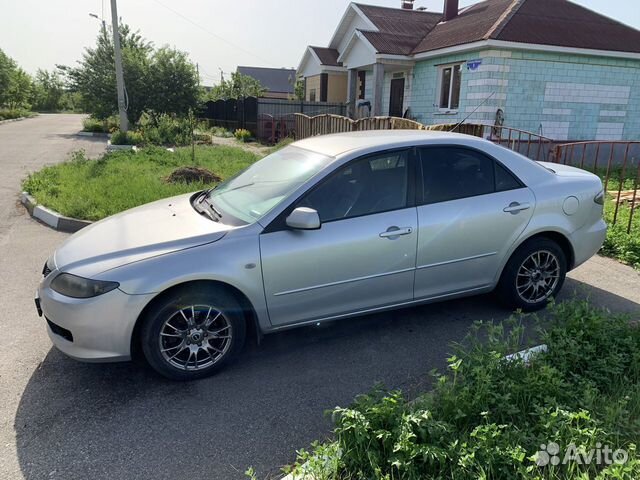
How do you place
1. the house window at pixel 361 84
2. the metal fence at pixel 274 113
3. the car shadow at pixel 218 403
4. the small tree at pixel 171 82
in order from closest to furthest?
the car shadow at pixel 218 403
the house window at pixel 361 84
the metal fence at pixel 274 113
the small tree at pixel 171 82

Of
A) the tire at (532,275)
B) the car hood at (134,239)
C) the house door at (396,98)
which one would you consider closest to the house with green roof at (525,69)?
the house door at (396,98)

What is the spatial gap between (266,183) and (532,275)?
248cm

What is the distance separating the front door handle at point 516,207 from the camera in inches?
160

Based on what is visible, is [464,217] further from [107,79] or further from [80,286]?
[107,79]

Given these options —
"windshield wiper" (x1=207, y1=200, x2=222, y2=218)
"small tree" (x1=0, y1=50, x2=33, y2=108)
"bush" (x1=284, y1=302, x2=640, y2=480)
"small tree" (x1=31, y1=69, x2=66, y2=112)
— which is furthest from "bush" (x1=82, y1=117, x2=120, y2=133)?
"small tree" (x1=31, y1=69, x2=66, y2=112)

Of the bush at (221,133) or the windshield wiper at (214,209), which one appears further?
the bush at (221,133)

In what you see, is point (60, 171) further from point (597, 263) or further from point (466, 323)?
point (597, 263)

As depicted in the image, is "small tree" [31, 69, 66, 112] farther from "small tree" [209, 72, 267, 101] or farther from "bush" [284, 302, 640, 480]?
"bush" [284, 302, 640, 480]

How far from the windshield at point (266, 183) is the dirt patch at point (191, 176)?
16.8ft

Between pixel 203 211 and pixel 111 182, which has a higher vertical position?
pixel 203 211

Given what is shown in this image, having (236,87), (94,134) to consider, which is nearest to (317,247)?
(94,134)

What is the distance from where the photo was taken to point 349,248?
3.51 m

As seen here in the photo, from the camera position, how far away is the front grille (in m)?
3.13

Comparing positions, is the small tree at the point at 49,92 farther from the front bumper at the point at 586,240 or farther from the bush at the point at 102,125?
the front bumper at the point at 586,240
